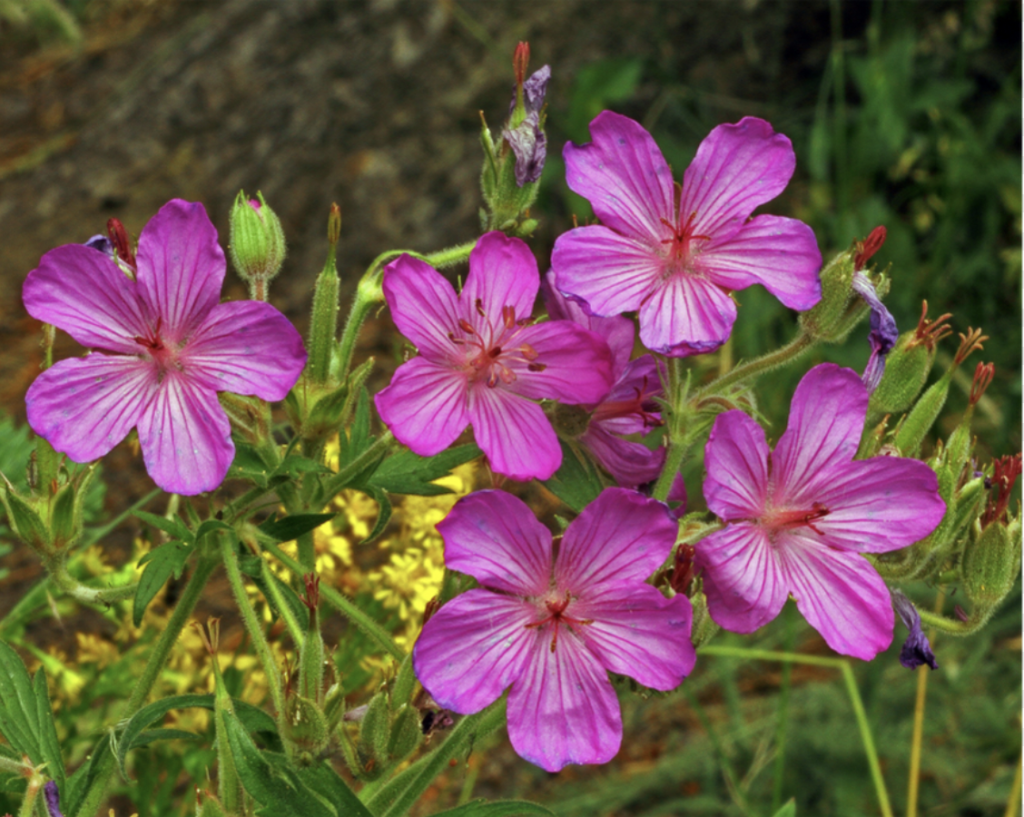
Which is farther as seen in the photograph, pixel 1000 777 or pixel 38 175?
pixel 38 175

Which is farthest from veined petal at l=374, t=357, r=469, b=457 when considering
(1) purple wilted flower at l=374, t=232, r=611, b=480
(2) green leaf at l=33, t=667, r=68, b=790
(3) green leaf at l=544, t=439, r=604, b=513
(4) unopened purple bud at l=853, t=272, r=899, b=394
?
(2) green leaf at l=33, t=667, r=68, b=790

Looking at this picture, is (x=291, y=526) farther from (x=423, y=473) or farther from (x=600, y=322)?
(x=600, y=322)

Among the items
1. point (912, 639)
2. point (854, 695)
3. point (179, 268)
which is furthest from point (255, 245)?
point (854, 695)

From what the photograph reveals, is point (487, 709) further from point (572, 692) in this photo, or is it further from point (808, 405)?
point (808, 405)

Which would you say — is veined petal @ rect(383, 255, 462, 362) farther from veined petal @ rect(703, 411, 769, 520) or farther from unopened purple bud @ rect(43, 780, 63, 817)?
unopened purple bud @ rect(43, 780, 63, 817)

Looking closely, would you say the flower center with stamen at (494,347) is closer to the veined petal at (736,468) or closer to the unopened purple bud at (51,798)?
the veined petal at (736,468)

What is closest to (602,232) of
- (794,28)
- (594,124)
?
(594,124)
